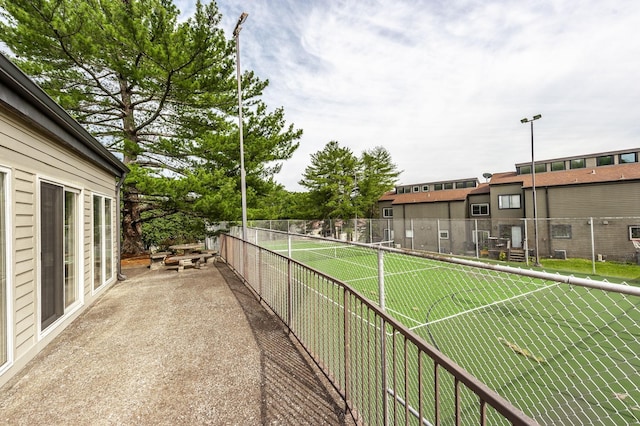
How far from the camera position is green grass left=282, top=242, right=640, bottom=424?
3.68 m

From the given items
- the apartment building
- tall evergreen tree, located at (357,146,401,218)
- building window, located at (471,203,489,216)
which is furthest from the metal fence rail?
tall evergreen tree, located at (357,146,401,218)

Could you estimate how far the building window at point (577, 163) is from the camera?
17453 mm

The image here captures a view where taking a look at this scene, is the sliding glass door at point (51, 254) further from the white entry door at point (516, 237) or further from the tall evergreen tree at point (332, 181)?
the tall evergreen tree at point (332, 181)

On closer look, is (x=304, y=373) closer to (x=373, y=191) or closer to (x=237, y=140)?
(x=237, y=140)

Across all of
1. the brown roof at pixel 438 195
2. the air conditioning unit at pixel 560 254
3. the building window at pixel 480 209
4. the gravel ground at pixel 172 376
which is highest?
the brown roof at pixel 438 195

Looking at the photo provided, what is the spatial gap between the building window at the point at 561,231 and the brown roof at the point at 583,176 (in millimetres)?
3739

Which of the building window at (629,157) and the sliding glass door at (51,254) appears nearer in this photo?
the sliding glass door at (51,254)

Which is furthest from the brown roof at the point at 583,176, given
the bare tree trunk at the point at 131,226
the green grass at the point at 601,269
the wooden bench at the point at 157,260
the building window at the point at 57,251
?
the bare tree trunk at the point at 131,226

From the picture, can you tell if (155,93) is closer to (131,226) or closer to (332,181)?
(131,226)

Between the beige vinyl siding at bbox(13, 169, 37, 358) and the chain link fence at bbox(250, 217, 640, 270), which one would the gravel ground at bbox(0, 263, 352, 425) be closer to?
the beige vinyl siding at bbox(13, 169, 37, 358)

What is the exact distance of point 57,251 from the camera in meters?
4.14

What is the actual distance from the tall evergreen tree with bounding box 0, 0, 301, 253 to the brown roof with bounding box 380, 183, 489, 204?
577 inches

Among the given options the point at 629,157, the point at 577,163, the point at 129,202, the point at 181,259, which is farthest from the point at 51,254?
the point at 629,157

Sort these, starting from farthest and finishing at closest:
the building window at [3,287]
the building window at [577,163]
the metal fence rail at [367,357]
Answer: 1. the building window at [577,163]
2. the building window at [3,287]
3. the metal fence rail at [367,357]
